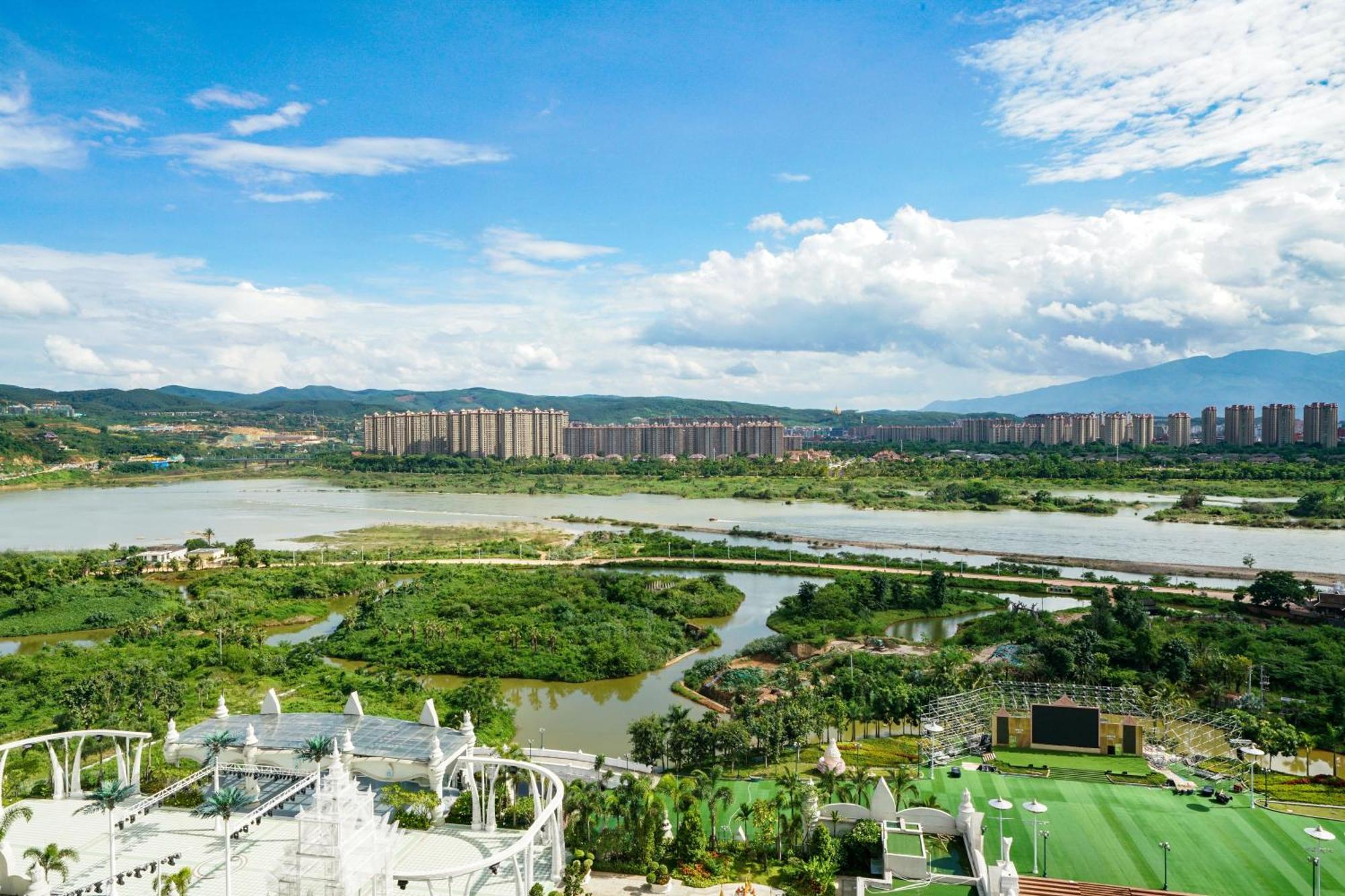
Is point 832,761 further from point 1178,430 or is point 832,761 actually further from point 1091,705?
point 1178,430

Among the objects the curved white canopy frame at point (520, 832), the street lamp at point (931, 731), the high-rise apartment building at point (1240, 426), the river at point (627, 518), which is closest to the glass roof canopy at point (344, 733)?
the curved white canopy frame at point (520, 832)

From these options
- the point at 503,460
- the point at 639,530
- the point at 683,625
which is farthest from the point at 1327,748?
the point at 503,460

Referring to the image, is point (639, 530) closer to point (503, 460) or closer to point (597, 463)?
point (597, 463)

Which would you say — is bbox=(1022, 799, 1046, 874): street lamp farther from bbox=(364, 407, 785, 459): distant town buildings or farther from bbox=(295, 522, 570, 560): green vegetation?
bbox=(364, 407, 785, 459): distant town buildings

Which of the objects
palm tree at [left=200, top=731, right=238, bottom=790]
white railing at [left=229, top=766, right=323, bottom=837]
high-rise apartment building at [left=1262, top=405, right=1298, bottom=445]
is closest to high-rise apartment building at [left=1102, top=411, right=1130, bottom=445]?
high-rise apartment building at [left=1262, top=405, right=1298, bottom=445]

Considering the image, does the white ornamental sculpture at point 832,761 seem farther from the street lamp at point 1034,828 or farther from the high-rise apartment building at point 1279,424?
the high-rise apartment building at point 1279,424

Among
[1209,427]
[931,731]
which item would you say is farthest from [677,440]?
[931,731]

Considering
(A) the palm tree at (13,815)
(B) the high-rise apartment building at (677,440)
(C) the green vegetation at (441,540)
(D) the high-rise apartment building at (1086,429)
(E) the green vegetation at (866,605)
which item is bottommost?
(C) the green vegetation at (441,540)
